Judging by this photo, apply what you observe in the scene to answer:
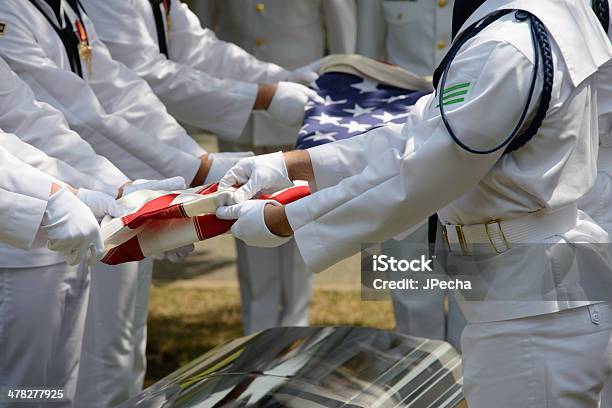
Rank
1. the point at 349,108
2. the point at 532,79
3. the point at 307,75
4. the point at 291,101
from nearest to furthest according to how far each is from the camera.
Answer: the point at 532,79 < the point at 349,108 < the point at 291,101 < the point at 307,75

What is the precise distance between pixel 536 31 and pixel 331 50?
3.27 m

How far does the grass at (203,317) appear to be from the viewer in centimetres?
569

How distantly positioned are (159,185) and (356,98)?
122cm

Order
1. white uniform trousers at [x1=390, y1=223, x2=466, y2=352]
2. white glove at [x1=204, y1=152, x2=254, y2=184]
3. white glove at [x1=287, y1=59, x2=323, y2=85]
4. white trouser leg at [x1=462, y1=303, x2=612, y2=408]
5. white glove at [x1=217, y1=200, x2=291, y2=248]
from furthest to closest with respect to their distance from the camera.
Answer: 1. white uniform trousers at [x1=390, y1=223, x2=466, y2=352]
2. white glove at [x1=287, y1=59, x2=323, y2=85]
3. white glove at [x1=204, y1=152, x2=254, y2=184]
4. white glove at [x1=217, y1=200, x2=291, y2=248]
5. white trouser leg at [x1=462, y1=303, x2=612, y2=408]

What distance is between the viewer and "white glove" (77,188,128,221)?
2889mm

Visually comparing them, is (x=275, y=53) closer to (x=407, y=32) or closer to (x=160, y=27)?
(x=407, y=32)

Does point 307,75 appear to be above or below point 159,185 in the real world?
below

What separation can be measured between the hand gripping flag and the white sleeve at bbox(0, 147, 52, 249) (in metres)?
1.15

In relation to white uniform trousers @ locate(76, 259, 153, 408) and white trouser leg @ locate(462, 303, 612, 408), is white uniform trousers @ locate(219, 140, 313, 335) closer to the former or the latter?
white uniform trousers @ locate(76, 259, 153, 408)

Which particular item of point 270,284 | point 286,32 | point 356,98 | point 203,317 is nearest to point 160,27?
point 356,98

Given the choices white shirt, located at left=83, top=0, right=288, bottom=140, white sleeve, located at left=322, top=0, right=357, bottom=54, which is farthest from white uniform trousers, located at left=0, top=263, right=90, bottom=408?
white sleeve, located at left=322, top=0, right=357, bottom=54

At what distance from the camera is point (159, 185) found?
9.91ft

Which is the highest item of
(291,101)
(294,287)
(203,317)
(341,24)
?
(291,101)

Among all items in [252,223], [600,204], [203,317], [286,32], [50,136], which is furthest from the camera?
[203,317]
